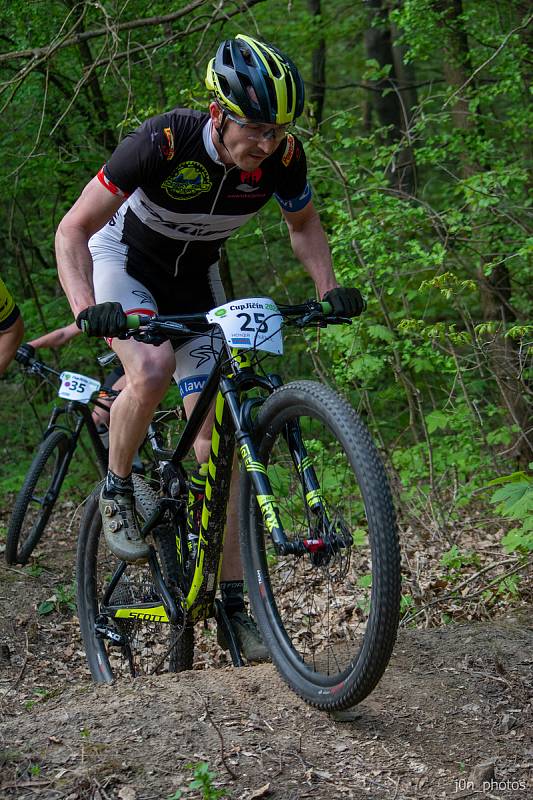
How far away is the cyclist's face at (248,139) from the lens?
3203 mm

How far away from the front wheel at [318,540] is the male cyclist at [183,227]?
433 mm

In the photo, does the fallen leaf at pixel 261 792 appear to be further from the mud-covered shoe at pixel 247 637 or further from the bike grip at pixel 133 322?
the bike grip at pixel 133 322

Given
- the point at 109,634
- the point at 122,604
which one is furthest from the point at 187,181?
the point at 109,634

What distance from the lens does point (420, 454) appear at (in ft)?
22.2

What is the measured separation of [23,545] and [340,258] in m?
3.31

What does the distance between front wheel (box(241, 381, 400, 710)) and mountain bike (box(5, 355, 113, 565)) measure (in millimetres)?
2800

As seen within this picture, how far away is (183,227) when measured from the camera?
A: 149 inches

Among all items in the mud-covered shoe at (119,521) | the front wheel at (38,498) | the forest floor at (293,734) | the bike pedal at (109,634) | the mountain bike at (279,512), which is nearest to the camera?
the forest floor at (293,734)

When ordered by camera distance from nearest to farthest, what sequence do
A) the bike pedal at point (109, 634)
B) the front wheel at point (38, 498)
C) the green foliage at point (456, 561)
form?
1. the bike pedal at point (109, 634)
2. the green foliage at point (456, 561)
3. the front wheel at point (38, 498)

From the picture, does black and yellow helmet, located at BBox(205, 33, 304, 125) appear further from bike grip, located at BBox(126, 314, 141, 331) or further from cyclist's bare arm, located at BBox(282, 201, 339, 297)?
bike grip, located at BBox(126, 314, 141, 331)

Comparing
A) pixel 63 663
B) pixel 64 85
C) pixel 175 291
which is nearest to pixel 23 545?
pixel 63 663

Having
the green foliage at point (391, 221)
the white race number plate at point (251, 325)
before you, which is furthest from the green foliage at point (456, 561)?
the white race number plate at point (251, 325)

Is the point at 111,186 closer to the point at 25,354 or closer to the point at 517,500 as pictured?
the point at 517,500

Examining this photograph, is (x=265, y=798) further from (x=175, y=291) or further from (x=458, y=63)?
(x=458, y=63)
